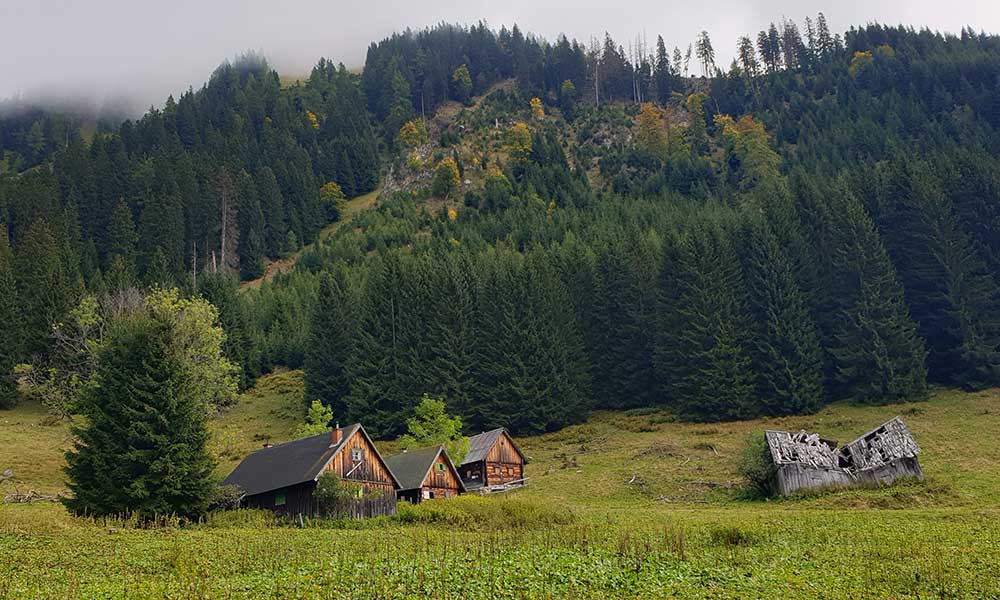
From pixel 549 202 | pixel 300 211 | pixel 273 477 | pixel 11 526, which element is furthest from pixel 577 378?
pixel 300 211

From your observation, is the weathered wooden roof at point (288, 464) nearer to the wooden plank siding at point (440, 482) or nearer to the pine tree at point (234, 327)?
the wooden plank siding at point (440, 482)

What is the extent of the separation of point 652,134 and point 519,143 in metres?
29.5

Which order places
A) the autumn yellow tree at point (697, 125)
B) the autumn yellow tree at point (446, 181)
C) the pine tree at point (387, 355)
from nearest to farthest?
the pine tree at point (387, 355)
the autumn yellow tree at point (446, 181)
the autumn yellow tree at point (697, 125)

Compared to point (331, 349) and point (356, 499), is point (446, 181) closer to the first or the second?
point (331, 349)

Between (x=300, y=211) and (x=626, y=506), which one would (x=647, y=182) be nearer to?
(x=300, y=211)

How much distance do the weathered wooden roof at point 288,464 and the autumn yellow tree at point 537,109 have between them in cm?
14822

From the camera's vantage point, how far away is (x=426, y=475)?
1879 inches

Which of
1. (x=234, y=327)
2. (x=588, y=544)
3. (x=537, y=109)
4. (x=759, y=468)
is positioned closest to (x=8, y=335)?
(x=234, y=327)

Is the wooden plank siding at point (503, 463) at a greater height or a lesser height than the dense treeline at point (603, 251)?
lesser

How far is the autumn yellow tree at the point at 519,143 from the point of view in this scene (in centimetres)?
15488

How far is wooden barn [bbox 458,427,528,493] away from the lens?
5625 cm

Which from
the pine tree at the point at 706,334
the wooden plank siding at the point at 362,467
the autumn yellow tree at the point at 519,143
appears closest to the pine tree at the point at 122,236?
the autumn yellow tree at the point at 519,143

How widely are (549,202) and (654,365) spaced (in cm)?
6738

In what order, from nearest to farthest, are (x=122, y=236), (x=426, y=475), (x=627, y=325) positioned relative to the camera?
(x=426, y=475) → (x=627, y=325) → (x=122, y=236)
